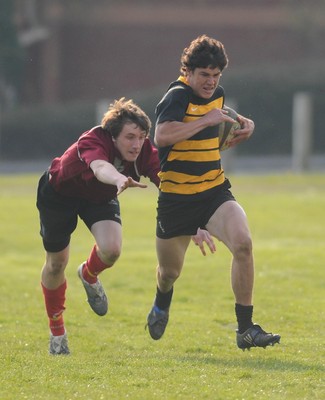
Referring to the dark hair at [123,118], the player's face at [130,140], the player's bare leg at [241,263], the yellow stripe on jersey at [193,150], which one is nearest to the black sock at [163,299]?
the player's bare leg at [241,263]

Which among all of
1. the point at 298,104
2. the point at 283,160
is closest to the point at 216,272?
the point at 298,104

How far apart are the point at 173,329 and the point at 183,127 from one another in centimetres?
252

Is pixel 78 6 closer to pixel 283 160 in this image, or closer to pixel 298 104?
pixel 283 160

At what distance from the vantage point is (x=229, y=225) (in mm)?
8406

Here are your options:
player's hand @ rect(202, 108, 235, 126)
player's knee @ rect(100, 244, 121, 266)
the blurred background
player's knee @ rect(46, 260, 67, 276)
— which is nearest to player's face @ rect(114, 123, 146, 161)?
player's hand @ rect(202, 108, 235, 126)

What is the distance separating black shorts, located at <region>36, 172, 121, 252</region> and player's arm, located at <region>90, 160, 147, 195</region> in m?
0.85

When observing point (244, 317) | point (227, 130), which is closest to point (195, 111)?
point (227, 130)

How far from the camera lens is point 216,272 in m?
14.5

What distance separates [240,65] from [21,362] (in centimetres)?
4274

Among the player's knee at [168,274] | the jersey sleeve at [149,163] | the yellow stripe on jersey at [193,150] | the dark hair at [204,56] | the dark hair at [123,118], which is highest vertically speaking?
the dark hair at [204,56]

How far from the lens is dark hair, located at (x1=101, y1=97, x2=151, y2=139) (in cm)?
830

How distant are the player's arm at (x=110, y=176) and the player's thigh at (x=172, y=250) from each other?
92cm

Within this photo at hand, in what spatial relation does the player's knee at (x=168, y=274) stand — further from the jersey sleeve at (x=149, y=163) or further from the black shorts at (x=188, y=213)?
the jersey sleeve at (x=149, y=163)

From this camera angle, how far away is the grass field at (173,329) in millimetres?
7152
